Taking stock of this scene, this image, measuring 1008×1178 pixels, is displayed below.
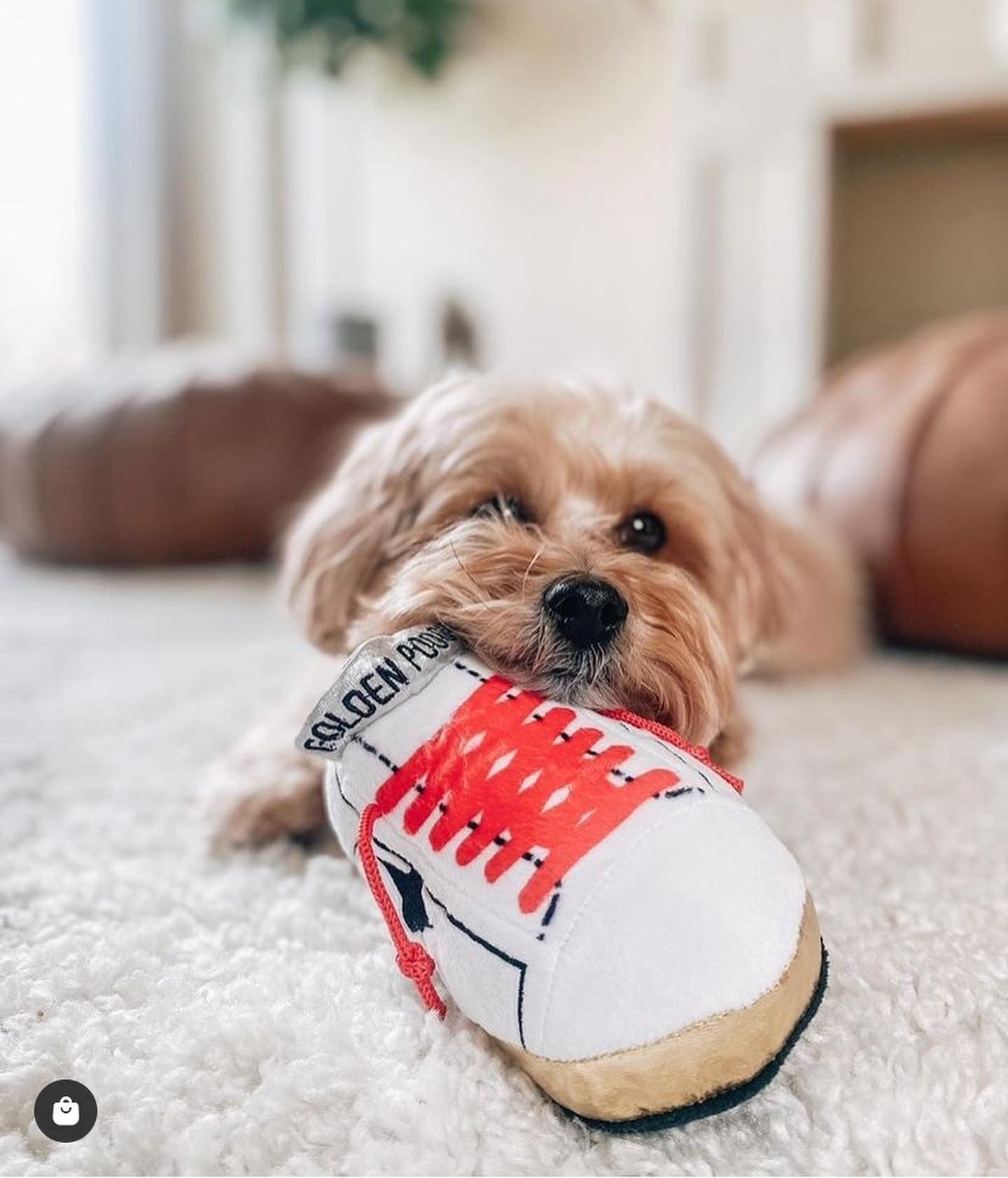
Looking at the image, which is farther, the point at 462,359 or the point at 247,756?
the point at 462,359

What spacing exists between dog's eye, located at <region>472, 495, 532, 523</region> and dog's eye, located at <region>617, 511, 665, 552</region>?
0.34ft

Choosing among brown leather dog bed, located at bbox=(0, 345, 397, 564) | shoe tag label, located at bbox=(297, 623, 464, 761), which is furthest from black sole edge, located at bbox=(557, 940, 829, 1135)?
brown leather dog bed, located at bbox=(0, 345, 397, 564)

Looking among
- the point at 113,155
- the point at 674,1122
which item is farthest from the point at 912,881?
the point at 113,155

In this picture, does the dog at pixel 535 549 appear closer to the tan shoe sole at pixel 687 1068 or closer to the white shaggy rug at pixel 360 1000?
the white shaggy rug at pixel 360 1000

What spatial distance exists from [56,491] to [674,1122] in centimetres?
262

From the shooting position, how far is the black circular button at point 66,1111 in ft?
2.14

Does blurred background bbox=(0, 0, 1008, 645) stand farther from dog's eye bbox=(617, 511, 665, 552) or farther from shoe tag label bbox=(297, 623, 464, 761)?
shoe tag label bbox=(297, 623, 464, 761)

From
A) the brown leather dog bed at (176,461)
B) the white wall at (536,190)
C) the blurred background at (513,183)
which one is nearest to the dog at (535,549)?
the brown leather dog bed at (176,461)

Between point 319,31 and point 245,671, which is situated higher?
point 319,31

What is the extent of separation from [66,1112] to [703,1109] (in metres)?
0.37

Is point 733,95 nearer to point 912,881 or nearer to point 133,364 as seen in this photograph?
point 133,364

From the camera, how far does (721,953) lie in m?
0.62

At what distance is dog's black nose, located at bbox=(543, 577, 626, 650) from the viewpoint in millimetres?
893

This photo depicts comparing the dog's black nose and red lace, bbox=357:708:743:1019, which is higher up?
the dog's black nose
